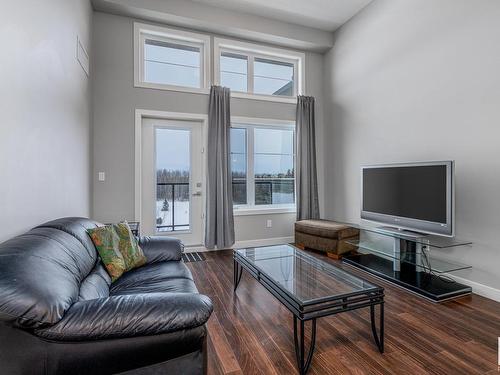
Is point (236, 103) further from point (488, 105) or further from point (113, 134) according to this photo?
point (488, 105)

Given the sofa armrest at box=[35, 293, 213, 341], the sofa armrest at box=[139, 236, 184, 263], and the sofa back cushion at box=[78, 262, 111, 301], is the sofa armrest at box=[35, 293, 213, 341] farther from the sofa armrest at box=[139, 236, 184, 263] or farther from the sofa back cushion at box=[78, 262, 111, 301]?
the sofa armrest at box=[139, 236, 184, 263]

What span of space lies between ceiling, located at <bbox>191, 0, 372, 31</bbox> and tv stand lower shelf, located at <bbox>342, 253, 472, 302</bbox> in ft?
12.0

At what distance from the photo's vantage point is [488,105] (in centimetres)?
264

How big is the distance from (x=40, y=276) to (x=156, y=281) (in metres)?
0.91

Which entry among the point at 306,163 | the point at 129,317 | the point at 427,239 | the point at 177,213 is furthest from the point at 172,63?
the point at 427,239

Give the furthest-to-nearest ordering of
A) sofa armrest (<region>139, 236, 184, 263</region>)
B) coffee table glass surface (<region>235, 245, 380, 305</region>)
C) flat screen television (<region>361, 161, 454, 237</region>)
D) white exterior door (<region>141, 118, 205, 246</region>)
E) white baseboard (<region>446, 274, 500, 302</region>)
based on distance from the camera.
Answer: white exterior door (<region>141, 118, 205, 246</region>)
flat screen television (<region>361, 161, 454, 237</region>)
white baseboard (<region>446, 274, 500, 302</region>)
sofa armrest (<region>139, 236, 184, 263</region>)
coffee table glass surface (<region>235, 245, 380, 305</region>)

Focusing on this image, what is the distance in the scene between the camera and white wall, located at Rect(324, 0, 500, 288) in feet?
8.73

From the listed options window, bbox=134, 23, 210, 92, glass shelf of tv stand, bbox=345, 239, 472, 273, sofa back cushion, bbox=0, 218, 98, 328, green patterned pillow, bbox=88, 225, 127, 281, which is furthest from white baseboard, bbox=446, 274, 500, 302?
window, bbox=134, 23, 210, 92

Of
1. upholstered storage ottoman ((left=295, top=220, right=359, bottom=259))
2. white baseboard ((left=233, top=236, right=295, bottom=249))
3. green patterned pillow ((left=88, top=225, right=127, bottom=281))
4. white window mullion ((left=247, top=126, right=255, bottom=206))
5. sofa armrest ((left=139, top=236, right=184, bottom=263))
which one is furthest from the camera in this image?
white window mullion ((left=247, top=126, right=255, bottom=206))

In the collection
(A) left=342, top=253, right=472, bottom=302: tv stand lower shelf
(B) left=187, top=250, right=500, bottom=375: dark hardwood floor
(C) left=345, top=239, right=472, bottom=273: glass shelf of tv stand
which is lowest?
(B) left=187, top=250, right=500, bottom=375: dark hardwood floor

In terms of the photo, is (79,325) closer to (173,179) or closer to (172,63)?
(173,179)

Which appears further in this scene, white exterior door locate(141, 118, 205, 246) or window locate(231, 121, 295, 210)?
window locate(231, 121, 295, 210)

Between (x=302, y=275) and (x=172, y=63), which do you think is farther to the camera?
(x=172, y=63)

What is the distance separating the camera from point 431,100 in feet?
10.5
